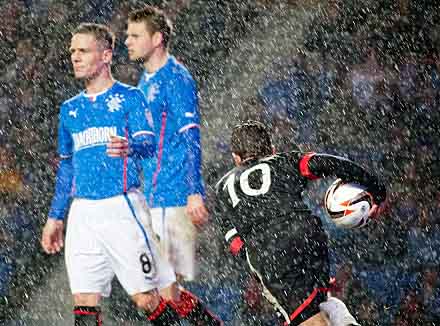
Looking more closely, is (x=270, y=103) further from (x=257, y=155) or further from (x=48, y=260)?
(x=48, y=260)

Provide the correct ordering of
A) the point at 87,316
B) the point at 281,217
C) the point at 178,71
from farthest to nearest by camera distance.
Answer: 1. the point at 178,71
2. the point at 87,316
3. the point at 281,217

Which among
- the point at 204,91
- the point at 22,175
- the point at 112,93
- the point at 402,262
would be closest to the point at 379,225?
the point at 402,262

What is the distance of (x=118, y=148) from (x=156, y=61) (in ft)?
2.26

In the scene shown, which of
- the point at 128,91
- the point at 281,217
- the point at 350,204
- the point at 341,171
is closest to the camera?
the point at 341,171

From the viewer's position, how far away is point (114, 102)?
5.29 meters

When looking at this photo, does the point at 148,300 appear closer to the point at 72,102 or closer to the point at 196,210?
the point at 196,210

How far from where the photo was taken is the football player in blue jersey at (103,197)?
5.00m

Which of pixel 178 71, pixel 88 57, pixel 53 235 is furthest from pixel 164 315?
pixel 88 57

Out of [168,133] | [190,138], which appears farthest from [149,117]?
[190,138]

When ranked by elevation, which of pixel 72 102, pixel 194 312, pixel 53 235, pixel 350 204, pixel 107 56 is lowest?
pixel 194 312

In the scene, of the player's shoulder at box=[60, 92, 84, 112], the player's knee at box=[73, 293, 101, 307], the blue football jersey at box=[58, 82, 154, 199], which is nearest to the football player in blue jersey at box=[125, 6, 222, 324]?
the blue football jersey at box=[58, 82, 154, 199]

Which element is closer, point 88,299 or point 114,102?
point 88,299

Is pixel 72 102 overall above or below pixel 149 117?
above

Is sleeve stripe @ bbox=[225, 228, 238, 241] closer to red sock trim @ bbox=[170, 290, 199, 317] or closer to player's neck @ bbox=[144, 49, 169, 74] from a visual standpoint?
red sock trim @ bbox=[170, 290, 199, 317]
